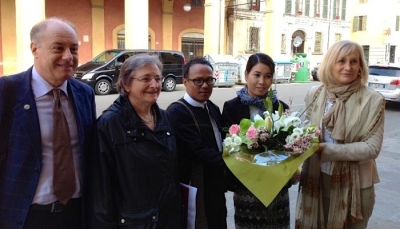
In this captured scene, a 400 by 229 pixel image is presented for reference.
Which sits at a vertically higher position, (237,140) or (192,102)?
(192,102)

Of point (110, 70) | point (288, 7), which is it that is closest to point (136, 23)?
point (110, 70)

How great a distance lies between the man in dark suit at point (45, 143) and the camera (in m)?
2.00

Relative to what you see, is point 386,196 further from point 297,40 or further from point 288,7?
point 288,7

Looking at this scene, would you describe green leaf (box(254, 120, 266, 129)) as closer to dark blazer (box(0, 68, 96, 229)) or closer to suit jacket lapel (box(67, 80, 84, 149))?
suit jacket lapel (box(67, 80, 84, 149))

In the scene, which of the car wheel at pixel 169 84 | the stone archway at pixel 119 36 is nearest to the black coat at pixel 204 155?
the car wheel at pixel 169 84

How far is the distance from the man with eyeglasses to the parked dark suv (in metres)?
12.3

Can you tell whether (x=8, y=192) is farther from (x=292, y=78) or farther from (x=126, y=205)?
(x=292, y=78)

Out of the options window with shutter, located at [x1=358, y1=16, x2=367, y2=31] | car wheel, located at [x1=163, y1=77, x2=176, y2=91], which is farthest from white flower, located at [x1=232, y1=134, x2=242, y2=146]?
window with shutter, located at [x1=358, y1=16, x2=367, y2=31]

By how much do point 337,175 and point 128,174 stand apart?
141 centimetres

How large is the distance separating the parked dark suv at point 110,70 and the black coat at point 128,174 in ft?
42.1

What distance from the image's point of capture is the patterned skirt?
2721mm

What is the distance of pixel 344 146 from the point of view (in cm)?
249

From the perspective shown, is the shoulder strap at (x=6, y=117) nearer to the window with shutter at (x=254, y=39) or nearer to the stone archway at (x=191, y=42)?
the stone archway at (x=191, y=42)

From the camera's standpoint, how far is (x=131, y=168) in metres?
2.09
